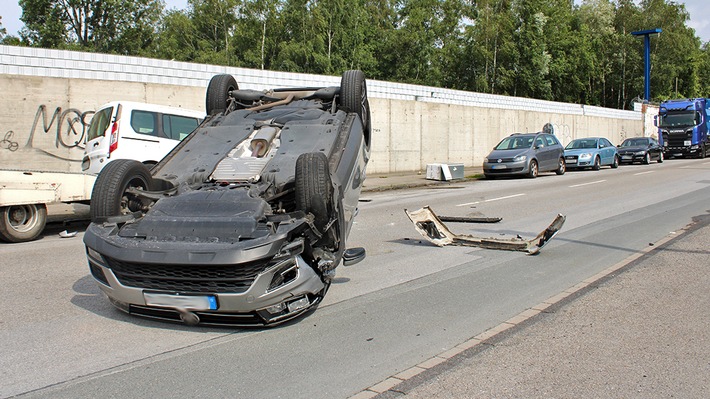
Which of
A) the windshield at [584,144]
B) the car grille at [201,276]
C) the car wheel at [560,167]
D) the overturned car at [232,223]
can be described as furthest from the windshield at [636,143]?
the car grille at [201,276]

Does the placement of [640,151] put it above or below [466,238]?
above

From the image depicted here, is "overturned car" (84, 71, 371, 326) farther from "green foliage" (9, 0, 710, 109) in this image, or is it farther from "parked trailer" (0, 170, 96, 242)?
"green foliage" (9, 0, 710, 109)

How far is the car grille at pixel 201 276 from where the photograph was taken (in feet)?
14.8

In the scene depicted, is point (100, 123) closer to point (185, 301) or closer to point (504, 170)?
point (185, 301)

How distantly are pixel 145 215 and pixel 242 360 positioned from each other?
1636 millimetres

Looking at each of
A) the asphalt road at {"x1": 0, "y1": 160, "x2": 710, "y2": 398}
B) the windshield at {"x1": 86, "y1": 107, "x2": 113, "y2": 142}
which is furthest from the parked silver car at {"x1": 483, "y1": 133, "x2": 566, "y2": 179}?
the windshield at {"x1": 86, "y1": 107, "x2": 113, "y2": 142}

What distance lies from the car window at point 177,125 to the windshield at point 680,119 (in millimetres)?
34337

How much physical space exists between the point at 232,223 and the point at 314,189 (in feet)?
2.55

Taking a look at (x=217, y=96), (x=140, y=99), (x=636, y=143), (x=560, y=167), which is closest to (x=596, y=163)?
(x=560, y=167)

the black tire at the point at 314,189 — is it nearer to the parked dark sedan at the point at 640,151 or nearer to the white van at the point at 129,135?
the white van at the point at 129,135

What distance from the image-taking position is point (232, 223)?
4801 mm

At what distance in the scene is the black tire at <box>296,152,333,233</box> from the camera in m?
5.17

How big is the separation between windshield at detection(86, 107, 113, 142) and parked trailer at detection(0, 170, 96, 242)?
204cm

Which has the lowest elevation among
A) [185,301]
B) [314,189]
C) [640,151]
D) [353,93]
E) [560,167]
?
[185,301]
